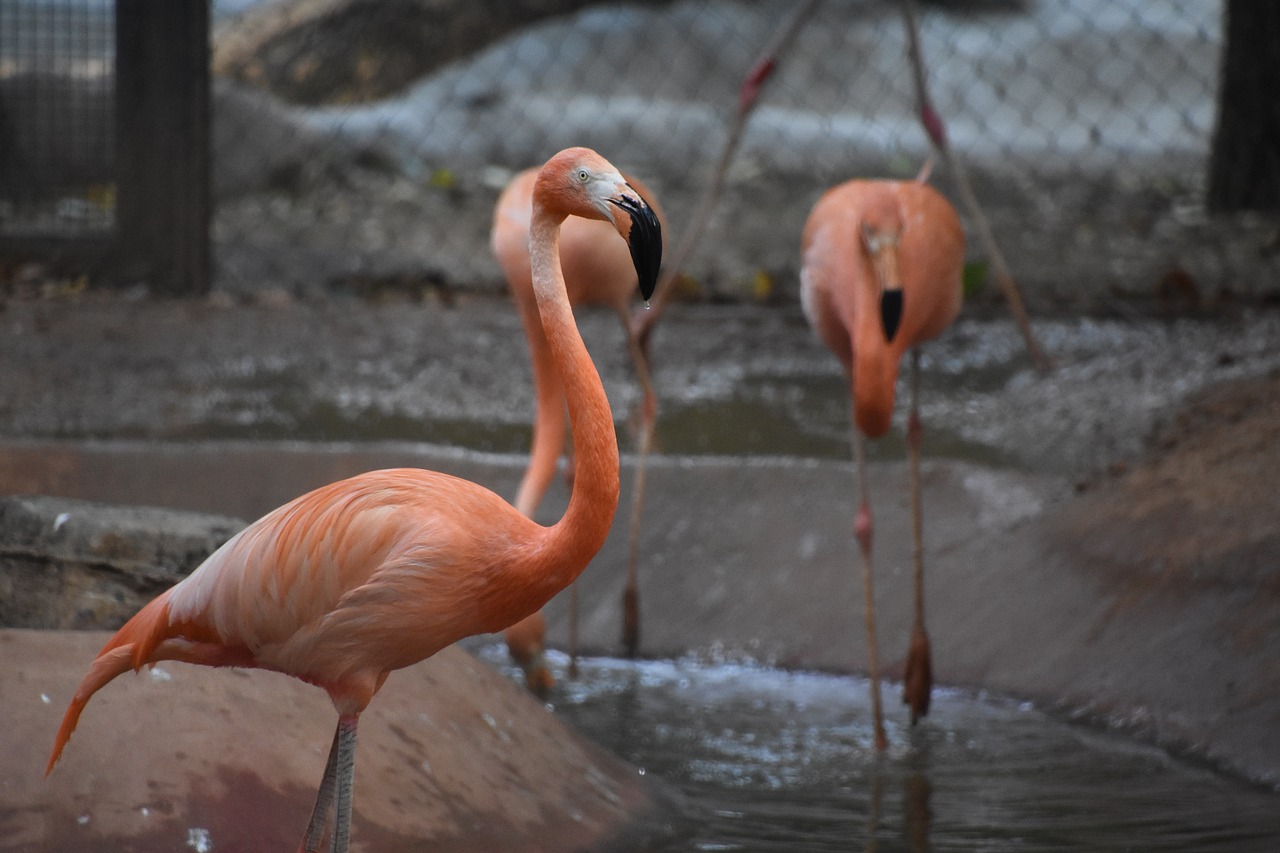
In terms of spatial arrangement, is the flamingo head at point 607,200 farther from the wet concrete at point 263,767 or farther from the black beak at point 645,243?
the wet concrete at point 263,767

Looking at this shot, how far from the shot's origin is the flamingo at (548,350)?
11.4 feet

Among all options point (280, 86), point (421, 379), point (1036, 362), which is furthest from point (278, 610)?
point (280, 86)

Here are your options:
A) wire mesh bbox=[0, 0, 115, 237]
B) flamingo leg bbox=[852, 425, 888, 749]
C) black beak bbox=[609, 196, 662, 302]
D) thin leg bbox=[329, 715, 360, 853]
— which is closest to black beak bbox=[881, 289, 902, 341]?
flamingo leg bbox=[852, 425, 888, 749]

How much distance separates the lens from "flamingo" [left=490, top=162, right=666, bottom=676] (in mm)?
3469

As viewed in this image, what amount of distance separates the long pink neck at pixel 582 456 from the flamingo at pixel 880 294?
37.9 inches

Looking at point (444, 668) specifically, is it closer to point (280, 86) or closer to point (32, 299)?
point (32, 299)

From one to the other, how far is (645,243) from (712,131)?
833 cm

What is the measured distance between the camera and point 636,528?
12.8ft

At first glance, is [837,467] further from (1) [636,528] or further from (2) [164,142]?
(2) [164,142]

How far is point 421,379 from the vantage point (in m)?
5.46

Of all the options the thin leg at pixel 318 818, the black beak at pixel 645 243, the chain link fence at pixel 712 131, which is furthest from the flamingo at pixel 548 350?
the chain link fence at pixel 712 131

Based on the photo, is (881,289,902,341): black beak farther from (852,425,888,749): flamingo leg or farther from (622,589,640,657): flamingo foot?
(622,589,640,657): flamingo foot

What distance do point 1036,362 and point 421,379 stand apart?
7.61 feet

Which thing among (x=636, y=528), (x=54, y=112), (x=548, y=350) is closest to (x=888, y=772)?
(x=636, y=528)
